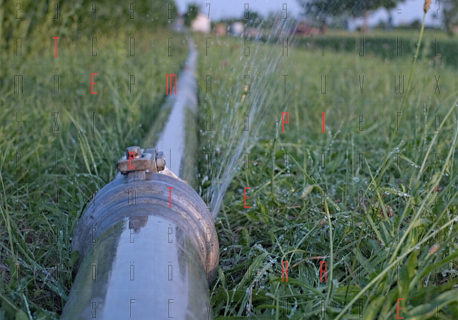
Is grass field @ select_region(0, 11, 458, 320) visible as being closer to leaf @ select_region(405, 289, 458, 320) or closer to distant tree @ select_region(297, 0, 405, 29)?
leaf @ select_region(405, 289, 458, 320)

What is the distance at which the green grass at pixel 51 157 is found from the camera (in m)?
1.50

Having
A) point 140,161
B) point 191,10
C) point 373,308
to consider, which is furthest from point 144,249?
point 191,10

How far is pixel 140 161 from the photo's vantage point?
1431 millimetres

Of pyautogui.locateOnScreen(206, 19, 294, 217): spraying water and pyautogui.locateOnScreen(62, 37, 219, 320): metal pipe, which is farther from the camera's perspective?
pyautogui.locateOnScreen(206, 19, 294, 217): spraying water

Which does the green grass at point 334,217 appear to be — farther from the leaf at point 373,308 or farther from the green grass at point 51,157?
the green grass at point 51,157

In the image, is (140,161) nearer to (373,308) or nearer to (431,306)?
(373,308)

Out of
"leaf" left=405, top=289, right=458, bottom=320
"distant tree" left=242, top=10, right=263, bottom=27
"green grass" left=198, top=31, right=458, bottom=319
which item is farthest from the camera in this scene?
"distant tree" left=242, top=10, right=263, bottom=27

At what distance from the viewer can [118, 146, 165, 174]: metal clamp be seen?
142 centimetres

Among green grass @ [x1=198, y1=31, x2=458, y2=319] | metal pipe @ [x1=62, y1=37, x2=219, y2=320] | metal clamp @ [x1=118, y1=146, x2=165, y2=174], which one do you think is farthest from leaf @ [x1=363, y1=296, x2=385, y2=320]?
metal clamp @ [x1=118, y1=146, x2=165, y2=174]

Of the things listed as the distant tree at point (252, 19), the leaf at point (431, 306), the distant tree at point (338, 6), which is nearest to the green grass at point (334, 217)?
the leaf at point (431, 306)

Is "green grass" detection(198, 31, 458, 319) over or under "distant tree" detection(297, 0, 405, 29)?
under

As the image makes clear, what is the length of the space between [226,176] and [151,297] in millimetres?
1316

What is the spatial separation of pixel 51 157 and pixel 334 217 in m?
1.49

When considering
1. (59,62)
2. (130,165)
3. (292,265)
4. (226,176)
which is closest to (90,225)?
(130,165)
